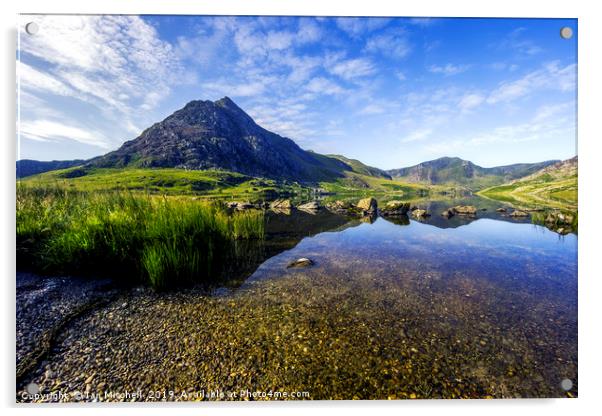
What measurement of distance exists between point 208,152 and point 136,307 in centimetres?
13557

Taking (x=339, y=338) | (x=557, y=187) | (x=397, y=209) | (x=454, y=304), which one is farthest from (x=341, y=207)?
(x=339, y=338)

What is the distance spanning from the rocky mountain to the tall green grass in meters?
81.7

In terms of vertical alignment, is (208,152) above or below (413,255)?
above

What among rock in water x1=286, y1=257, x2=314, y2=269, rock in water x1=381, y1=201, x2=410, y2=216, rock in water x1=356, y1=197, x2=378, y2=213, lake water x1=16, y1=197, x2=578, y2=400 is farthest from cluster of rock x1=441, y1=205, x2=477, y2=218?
rock in water x1=286, y1=257, x2=314, y2=269

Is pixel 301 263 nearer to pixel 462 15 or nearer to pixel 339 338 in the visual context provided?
pixel 339 338

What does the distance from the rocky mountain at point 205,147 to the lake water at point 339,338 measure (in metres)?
84.5

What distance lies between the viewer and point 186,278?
584 centimetres

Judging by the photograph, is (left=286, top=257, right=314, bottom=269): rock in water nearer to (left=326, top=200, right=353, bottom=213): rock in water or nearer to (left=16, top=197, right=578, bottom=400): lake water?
(left=16, top=197, right=578, bottom=400): lake water

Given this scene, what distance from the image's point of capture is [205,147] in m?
128

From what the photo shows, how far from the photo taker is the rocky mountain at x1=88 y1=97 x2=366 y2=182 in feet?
343

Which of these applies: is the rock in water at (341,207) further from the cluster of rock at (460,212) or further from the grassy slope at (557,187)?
the grassy slope at (557,187)

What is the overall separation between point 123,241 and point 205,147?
13352 centimetres
